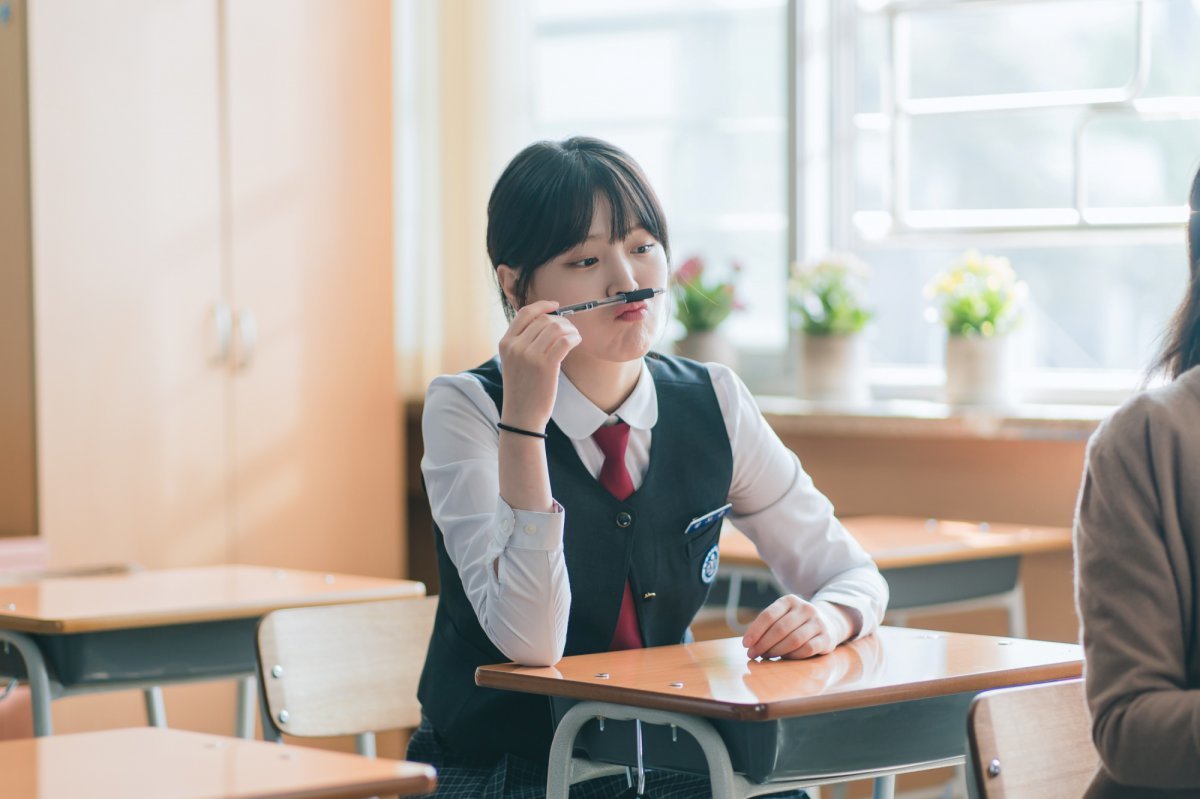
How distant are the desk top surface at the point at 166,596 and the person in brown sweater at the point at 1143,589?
1.46 metres

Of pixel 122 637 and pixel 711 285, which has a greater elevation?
pixel 711 285

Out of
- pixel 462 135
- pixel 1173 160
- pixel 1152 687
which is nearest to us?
pixel 1152 687

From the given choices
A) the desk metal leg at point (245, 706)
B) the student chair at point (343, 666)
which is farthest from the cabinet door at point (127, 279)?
the student chair at point (343, 666)

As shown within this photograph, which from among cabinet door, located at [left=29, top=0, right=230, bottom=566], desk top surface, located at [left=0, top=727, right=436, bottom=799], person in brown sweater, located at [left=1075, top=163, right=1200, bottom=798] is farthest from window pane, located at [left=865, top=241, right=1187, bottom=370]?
desk top surface, located at [left=0, top=727, right=436, bottom=799]

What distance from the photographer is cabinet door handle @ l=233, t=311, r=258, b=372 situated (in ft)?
12.0

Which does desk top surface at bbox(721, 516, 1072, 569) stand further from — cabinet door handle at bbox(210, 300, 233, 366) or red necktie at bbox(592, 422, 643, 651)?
cabinet door handle at bbox(210, 300, 233, 366)

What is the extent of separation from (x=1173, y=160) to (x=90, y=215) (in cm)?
242

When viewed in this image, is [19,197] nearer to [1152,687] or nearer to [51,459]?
[51,459]

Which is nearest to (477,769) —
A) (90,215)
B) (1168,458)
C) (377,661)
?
(377,661)

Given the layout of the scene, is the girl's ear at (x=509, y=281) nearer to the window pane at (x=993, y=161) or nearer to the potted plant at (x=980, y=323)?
the potted plant at (x=980, y=323)

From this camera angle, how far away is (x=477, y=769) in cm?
181

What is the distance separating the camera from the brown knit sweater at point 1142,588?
117 centimetres

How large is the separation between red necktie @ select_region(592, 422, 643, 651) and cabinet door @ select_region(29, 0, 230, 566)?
67.5 inches

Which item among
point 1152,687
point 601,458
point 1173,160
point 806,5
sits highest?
point 806,5
